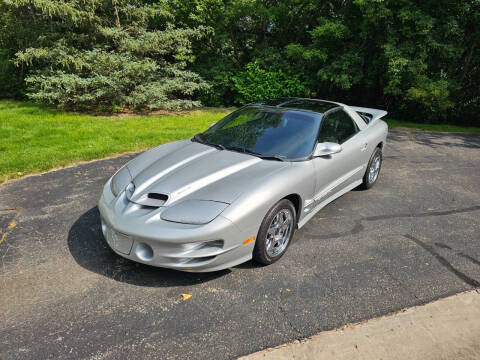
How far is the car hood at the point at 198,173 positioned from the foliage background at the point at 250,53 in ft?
22.5

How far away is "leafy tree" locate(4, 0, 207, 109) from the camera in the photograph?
9453 mm

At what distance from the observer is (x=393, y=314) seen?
2625 mm

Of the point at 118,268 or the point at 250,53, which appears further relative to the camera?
the point at 250,53

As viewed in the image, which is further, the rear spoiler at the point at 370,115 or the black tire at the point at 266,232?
the rear spoiler at the point at 370,115

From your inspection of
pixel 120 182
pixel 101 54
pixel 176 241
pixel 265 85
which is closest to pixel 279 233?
pixel 176 241

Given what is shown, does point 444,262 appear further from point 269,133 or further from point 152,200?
point 152,200

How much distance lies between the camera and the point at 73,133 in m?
7.66

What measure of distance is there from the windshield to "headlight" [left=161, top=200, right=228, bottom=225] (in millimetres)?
1026

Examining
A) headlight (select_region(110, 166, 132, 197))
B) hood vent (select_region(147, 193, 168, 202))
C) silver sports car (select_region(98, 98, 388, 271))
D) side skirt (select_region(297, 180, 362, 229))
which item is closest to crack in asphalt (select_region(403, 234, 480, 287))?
side skirt (select_region(297, 180, 362, 229))

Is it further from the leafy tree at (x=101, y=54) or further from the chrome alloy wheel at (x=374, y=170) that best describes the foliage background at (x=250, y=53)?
the chrome alloy wheel at (x=374, y=170)

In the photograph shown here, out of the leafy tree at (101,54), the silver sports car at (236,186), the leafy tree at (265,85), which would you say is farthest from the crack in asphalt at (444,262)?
the leafy tree at (265,85)

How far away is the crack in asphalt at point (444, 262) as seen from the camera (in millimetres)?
3049

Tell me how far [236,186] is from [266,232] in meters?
0.49

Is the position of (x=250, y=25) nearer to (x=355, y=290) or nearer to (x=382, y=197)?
(x=382, y=197)
